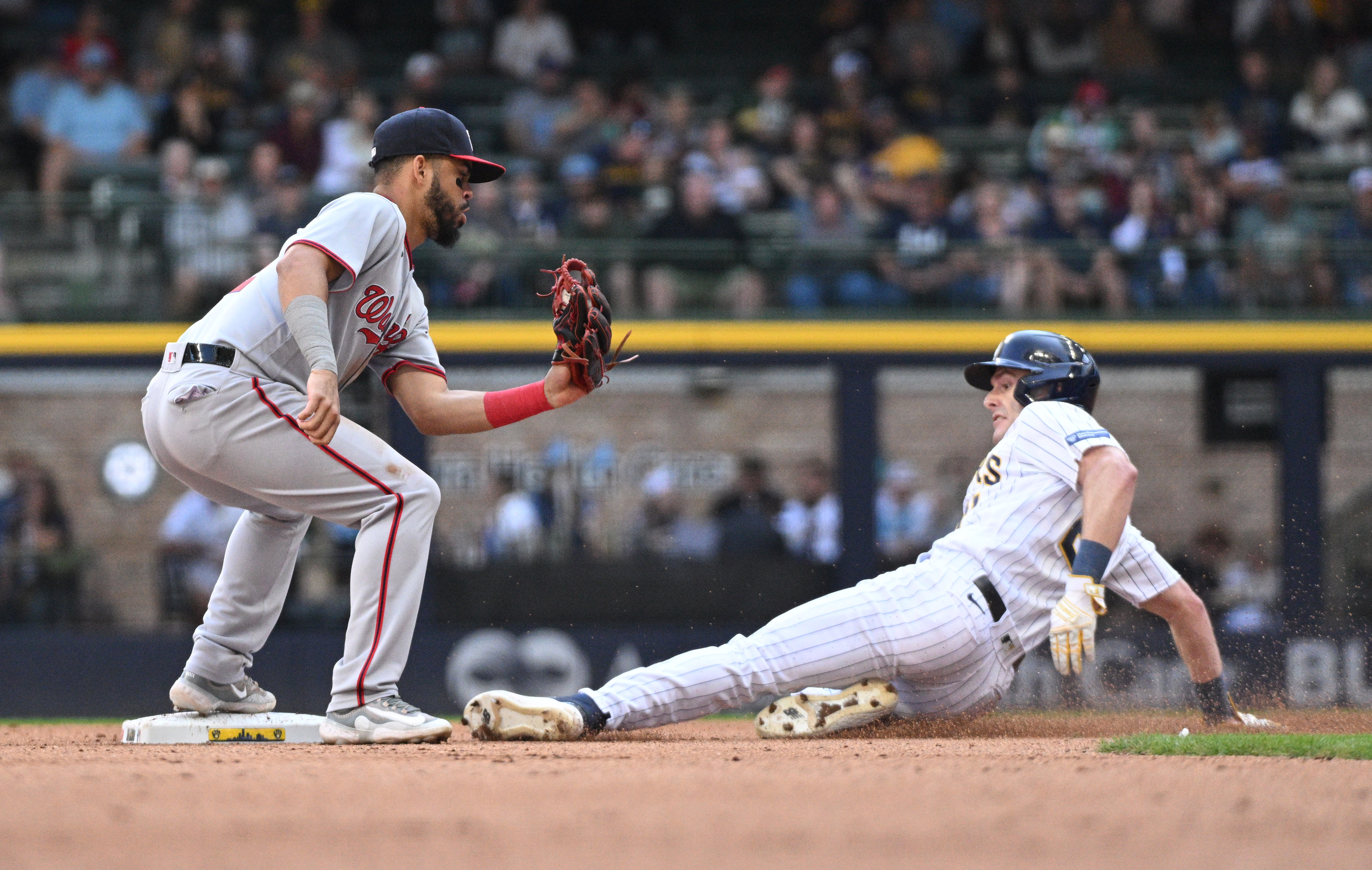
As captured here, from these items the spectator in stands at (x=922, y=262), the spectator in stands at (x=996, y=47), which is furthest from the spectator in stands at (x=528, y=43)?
the spectator in stands at (x=922, y=262)

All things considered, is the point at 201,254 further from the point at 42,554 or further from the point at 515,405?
the point at 515,405

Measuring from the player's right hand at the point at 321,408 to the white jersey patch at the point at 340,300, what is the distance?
0.21 metres

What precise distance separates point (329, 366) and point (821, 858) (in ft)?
6.28

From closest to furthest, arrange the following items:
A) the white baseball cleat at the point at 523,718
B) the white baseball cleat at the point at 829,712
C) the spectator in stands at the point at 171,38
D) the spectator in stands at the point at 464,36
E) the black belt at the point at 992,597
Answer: the white baseball cleat at the point at 523,718 < the black belt at the point at 992,597 < the white baseball cleat at the point at 829,712 < the spectator in stands at the point at 171,38 < the spectator in stands at the point at 464,36

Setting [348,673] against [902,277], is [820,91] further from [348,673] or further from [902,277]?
[348,673]

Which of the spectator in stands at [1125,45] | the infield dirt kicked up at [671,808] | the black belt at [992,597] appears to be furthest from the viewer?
the spectator in stands at [1125,45]

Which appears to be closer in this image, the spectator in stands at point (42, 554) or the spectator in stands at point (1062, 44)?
the spectator in stands at point (42, 554)

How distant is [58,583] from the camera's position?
8.57m

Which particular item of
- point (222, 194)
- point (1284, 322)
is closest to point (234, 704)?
point (222, 194)

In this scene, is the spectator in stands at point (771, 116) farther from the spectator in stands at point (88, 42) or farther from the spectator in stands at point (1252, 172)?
the spectator in stands at point (88, 42)

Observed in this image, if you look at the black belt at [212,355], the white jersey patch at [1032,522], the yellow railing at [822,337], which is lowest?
the white jersey patch at [1032,522]

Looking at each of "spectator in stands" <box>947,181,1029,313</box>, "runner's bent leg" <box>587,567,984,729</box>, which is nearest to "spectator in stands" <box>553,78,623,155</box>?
"spectator in stands" <box>947,181,1029,313</box>

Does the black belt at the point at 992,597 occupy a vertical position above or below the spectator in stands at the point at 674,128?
below

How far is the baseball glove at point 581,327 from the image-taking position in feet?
14.2
